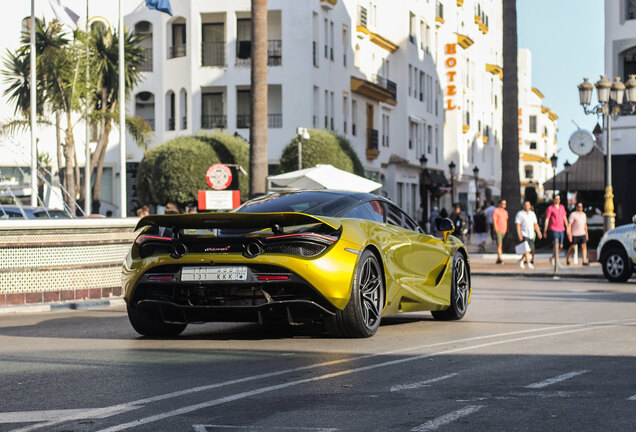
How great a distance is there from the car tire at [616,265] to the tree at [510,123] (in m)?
9.76

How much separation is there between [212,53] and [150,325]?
135ft

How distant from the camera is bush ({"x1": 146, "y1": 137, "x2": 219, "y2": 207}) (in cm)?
4209

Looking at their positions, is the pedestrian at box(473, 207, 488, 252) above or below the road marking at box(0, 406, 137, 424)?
above

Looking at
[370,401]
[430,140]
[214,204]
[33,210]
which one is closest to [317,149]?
[214,204]

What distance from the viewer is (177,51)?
52469mm

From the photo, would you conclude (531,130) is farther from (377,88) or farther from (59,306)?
(59,306)

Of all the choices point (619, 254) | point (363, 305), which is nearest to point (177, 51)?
point (619, 254)

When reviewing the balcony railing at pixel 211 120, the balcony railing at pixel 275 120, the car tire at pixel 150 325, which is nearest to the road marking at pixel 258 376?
the car tire at pixel 150 325

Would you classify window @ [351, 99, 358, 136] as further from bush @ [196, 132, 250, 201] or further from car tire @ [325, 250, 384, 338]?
car tire @ [325, 250, 384, 338]

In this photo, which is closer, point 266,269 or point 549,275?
point 266,269

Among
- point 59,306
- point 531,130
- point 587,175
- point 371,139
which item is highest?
point 531,130

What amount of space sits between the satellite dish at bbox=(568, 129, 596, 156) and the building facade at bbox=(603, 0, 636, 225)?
9234 mm

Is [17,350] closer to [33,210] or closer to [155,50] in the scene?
[33,210]

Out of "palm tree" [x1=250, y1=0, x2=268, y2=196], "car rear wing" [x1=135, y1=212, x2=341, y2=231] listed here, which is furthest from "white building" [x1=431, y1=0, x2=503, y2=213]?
"car rear wing" [x1=135, y1=212, x2=341, y2=231]
